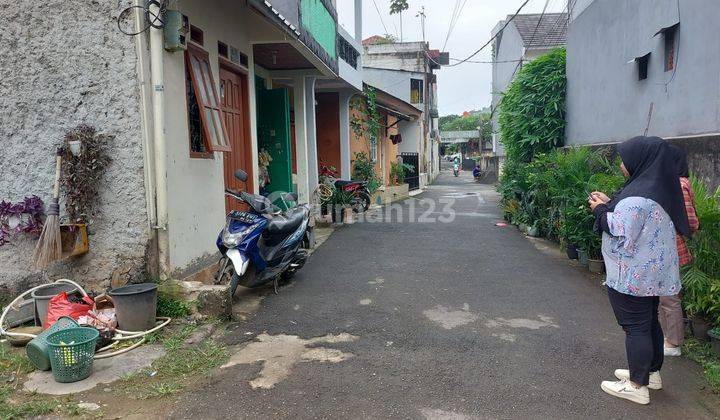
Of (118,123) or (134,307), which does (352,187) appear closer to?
(118,123)

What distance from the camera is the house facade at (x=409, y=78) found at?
2383 cm

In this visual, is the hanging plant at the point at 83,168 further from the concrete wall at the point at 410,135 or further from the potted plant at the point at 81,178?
the concrete wall at the point at 410,135

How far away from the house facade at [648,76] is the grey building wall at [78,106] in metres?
5.30

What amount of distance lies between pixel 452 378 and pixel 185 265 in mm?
2870

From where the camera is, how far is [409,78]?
2739 cm

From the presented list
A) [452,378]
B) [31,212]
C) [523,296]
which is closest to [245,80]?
[31,212]

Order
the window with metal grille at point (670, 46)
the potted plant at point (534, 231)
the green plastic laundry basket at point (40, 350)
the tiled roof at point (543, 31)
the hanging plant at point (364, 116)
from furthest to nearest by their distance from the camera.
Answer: the tiled roof at point (543, 31) → the hanging plant at point (364, 116) → the potted plant at point (534, 231) → the window with metal grille at point (670, 46) → the green plastic laundry basket at point (40, 350)

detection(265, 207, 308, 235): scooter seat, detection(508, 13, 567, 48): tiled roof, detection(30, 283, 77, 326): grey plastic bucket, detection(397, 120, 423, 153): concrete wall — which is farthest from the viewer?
detection(397, 120, 423, 153): concrete wall

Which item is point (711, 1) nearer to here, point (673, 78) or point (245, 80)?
point (673, 78)

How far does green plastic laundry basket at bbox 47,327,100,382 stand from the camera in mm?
3297

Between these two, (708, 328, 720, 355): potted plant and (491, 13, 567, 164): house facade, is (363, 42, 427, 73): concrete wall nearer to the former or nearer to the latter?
(491, 13, 567, 164): house facade

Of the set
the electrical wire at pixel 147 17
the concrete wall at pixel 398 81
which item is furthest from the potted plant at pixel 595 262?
the concrete wall at pixel 398 81

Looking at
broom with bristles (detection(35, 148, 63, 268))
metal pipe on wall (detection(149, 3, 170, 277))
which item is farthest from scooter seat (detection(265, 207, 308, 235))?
broom with bristles (detection(35, 148, 63, 268))

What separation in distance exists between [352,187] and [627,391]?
934 centimetres
